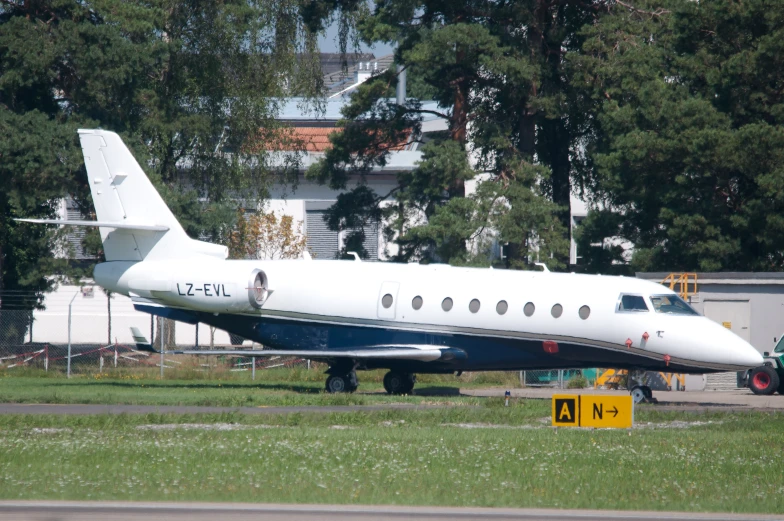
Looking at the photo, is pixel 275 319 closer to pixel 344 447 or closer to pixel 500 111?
pixel 344 447

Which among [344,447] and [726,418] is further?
[726,418]

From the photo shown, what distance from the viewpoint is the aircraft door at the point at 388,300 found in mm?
26641

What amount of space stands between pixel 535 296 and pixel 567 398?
891 centimetres

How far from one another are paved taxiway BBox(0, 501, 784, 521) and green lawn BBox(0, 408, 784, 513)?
42 cm

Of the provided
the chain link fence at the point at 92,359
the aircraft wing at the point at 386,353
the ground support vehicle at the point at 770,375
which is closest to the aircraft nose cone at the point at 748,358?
the ground support vehicle at the point at 770,375

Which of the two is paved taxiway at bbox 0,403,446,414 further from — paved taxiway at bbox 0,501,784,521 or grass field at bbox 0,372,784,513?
paved taxiway at bbox 0,501,784,521

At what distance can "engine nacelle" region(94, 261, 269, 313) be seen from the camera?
89.7 ft

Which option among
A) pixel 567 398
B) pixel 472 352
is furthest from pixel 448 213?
pixel 567 398

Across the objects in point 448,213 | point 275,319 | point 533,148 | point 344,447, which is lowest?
point 344,447

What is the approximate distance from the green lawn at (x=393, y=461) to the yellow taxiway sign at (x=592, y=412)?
1.04ft

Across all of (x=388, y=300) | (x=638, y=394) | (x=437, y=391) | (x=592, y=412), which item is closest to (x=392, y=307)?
(x=388, y=300)

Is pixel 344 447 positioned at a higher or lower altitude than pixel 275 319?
lower

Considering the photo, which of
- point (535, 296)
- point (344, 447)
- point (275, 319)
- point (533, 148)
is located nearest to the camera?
point (344, 447)

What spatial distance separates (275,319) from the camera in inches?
1090
